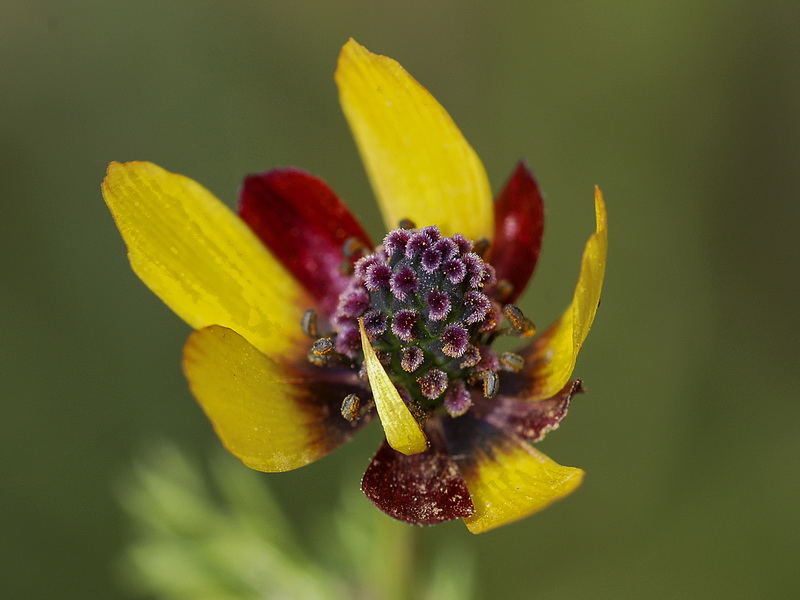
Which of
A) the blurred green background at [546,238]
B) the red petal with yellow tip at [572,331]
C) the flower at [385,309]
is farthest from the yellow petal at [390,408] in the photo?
the blurred green background at [546,238]

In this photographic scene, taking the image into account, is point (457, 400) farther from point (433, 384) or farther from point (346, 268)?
point (346, 268)

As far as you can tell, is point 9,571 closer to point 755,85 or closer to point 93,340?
point 93,340

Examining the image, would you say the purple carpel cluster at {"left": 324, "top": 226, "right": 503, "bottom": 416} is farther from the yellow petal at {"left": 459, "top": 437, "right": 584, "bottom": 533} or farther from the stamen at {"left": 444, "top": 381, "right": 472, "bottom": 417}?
the yellow petal at {"left": 459, "top": 437, "right": 584, "bottom": 533}

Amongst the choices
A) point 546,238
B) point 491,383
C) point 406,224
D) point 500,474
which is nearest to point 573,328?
point 491,383

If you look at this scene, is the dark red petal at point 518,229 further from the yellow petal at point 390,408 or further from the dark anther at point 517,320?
the yellow petal at point 390,408

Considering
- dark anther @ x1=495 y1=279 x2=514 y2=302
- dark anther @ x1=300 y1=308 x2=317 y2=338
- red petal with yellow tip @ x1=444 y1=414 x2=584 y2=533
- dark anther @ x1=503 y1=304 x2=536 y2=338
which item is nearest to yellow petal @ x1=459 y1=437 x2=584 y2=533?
red petal with yellow tip @ x1=444 y1=414 x2=584 y2=533

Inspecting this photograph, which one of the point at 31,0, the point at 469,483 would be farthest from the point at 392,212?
the point at 31,0
